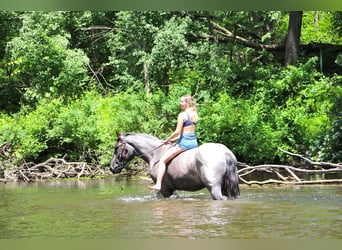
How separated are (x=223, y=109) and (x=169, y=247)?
17244 millimetres

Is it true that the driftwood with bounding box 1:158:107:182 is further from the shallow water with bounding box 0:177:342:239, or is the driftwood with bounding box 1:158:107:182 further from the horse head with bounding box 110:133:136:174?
the shallow water with bounding box 0:177:342:239

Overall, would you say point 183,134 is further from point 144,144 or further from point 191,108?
point 144,144

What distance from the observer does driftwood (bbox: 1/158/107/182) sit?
16812 mm

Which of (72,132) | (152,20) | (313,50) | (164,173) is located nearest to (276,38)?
(313,50)

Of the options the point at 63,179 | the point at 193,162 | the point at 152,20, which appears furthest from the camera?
the point at 152,20

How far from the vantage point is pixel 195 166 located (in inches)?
367

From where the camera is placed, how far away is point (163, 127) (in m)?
20.0

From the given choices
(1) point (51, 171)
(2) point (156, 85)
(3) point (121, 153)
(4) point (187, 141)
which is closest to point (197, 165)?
(4) point (187, 141)

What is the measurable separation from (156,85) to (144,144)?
14177 mm

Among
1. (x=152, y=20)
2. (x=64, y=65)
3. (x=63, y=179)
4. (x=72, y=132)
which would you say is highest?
(x=152, y=20)

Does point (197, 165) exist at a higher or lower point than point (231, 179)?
higher

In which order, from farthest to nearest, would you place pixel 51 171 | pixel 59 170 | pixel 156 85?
pixel 156 85, pixel 59 170, pixel 51 171
